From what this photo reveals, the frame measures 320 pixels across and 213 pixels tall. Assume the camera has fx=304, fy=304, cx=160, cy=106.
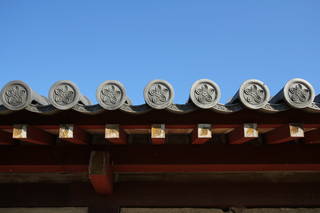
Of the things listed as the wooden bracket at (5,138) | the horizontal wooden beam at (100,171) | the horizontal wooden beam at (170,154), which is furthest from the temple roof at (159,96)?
the horizontal wooden beam at (170,154)

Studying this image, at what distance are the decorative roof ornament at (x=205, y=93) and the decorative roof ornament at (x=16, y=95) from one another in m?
1.19

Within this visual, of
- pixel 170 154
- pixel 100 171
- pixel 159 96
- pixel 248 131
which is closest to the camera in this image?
pixel 159 96

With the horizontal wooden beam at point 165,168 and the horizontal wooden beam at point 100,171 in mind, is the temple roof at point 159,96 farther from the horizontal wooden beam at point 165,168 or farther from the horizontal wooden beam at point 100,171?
the horizontal wooden beam at point 165,168

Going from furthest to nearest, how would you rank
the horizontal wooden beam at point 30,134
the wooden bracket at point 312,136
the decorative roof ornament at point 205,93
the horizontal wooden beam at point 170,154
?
the horizontal wooden beam at point 170,154
the wooden bracket at point 312,136
the horizontal wooden beam at point 30,134
the decorative roof ornament at point 205,93

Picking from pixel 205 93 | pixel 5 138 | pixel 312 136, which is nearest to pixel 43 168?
pixel 5 138

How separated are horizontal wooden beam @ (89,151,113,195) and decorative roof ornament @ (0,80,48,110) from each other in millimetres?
871

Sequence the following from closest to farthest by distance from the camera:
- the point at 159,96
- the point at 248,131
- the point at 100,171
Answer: the point at 159,96
the point at 248,131
the point at 100,171

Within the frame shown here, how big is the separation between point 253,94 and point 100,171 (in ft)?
4.89

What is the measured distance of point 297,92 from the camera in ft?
7.27

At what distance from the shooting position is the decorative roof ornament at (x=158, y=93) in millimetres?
2166

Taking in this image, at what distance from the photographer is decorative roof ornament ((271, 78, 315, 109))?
7.22 ft

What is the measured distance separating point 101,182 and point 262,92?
1.68 m

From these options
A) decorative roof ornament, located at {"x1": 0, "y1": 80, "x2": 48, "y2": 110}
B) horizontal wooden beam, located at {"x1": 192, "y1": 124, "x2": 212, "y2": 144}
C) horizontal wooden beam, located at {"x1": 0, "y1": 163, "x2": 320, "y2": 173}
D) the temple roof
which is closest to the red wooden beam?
horizontal wooden beam, located at {"x1": 0, "y1": 163, "x2": 320, "y2": 173}

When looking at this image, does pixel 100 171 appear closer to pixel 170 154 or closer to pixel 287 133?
pixel 170 154
